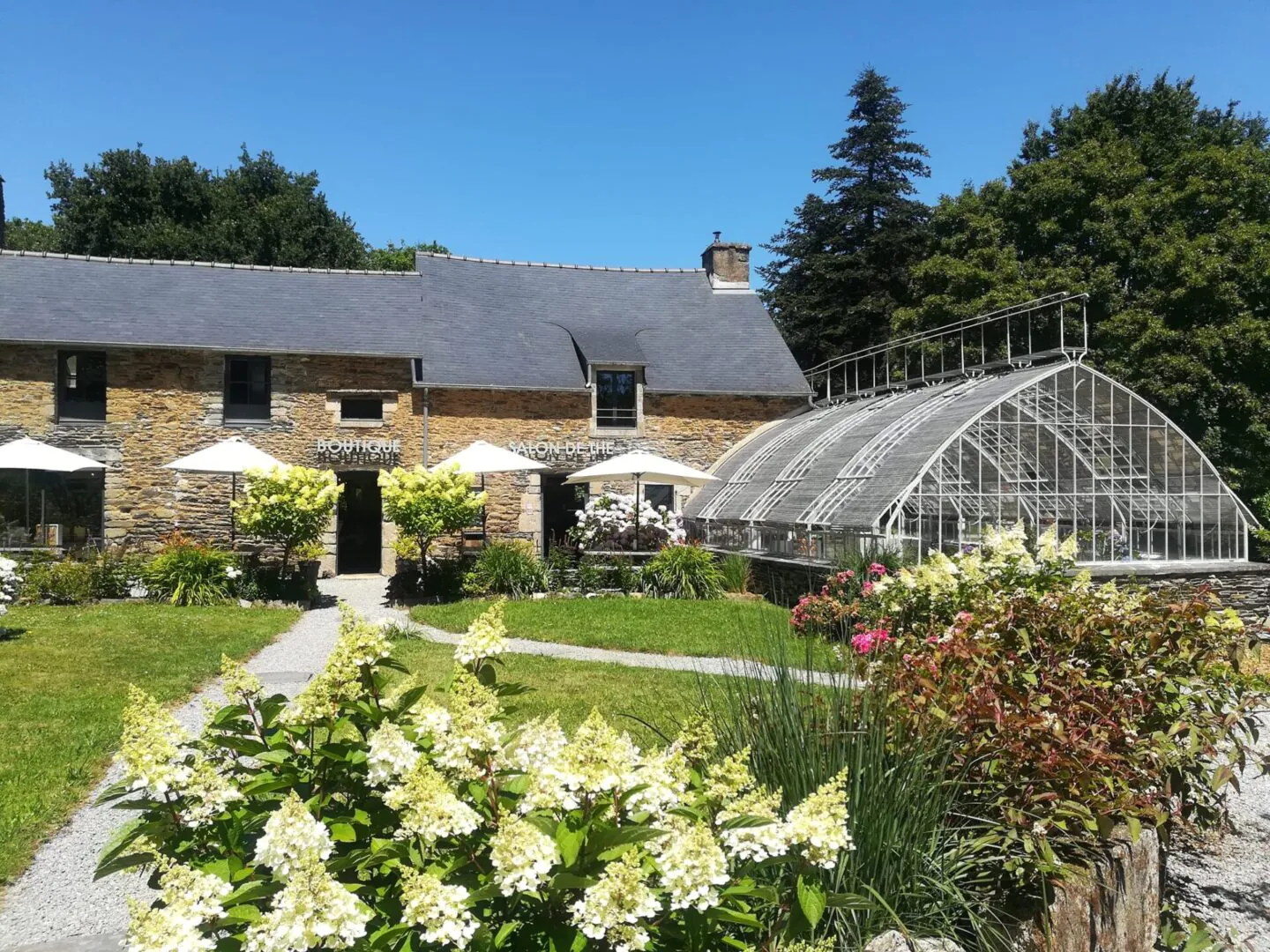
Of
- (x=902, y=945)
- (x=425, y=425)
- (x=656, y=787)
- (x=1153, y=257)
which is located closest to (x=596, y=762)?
(x=656, y=787)

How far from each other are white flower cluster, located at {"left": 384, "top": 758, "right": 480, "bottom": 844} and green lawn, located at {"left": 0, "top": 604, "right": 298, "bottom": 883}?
3.43m

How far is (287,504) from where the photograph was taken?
13.4 m

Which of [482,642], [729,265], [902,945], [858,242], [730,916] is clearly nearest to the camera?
[730,916]

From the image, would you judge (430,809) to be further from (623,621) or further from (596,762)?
(623,621)

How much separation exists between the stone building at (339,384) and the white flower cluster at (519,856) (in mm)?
16432

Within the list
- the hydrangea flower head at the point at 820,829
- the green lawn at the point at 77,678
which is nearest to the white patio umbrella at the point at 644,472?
the green lawn at the point at 77,678

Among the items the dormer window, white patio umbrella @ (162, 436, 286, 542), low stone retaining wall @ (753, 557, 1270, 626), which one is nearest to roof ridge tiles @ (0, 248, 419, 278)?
the dormer window

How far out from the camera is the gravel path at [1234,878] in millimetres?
4199

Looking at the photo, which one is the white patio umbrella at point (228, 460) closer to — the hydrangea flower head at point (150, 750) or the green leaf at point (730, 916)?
the hydrangea flower head at point (150, 750)

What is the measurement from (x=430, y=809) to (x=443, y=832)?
6cm

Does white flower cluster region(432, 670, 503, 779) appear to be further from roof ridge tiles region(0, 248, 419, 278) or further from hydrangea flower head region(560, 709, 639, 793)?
roof ridge tiles region(0, 248, 419, 278)

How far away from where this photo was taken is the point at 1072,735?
3.41 metres

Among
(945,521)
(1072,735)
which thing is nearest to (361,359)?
(945,521)

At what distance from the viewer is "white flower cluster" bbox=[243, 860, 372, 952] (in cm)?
181
